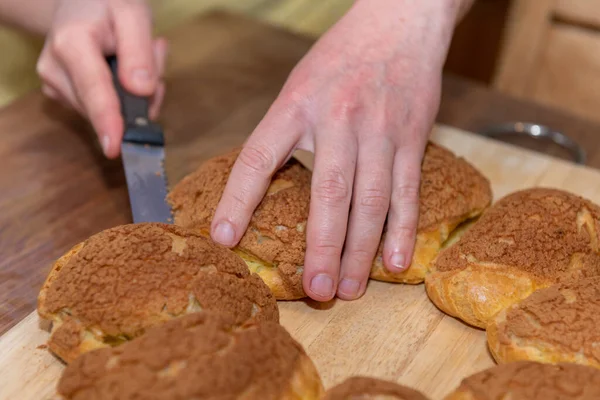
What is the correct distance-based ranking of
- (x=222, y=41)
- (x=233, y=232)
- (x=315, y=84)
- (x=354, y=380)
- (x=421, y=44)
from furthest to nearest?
1. (x=222, y=41)
2. (x=421, y=44)
3. (x=315, y=84)
4. (x=233, y=232)
5. (x=354, y=380)

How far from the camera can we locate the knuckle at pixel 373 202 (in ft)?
4.58

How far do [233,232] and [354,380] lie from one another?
1.37 ft

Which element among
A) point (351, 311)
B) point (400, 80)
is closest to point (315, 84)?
point (400, 80)

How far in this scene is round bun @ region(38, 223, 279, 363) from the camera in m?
1.17

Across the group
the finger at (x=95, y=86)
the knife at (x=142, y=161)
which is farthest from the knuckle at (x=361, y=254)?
the finger at (x=95, y=86)

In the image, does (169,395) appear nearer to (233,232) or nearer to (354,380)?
(354,380)

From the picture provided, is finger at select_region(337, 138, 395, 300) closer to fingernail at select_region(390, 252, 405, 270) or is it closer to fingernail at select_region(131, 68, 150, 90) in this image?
fingernail at select_region(390, 252, 405, 270)

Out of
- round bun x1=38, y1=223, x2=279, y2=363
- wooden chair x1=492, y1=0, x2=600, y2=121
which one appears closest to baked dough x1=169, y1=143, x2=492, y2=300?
round bun x1=38, y1=223, x2=279, y2=363

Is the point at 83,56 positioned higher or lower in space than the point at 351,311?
higher

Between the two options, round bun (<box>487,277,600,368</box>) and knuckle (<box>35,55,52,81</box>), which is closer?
round bun (<box>487,277,600,368</box>)

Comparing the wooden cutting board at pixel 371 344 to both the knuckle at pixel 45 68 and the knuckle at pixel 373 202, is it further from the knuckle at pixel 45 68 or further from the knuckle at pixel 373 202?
the knuckle at pixel 45 68

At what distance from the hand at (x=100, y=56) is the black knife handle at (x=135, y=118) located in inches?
0.9

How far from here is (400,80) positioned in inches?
62.0

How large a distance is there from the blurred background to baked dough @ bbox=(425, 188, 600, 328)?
41.3 inches
